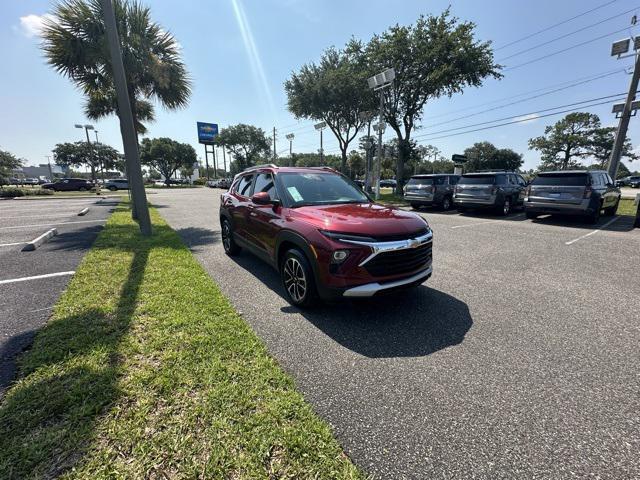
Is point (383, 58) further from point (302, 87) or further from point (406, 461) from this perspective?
point (406, 461)

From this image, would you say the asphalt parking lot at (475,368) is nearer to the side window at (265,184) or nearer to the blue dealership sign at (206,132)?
the side window at (265,184)

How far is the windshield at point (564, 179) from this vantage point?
365 inches

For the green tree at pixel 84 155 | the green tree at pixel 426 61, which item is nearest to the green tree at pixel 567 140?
the green tree at pixel 426 61

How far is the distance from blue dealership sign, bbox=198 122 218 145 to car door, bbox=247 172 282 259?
2274 inches

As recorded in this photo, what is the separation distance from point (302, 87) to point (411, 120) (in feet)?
35.1

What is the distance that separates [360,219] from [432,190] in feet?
38.9

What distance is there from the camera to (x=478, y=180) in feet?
39.4

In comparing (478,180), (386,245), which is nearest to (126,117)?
(386,245)

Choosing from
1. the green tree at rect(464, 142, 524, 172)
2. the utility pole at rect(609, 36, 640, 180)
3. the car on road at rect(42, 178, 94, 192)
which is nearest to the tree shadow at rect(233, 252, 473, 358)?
the utility pole at rect(609, 36, 640, 180)

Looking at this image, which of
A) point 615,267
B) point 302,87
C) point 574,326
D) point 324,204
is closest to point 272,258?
point 324,204

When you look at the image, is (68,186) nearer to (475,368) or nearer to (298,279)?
(298,279)

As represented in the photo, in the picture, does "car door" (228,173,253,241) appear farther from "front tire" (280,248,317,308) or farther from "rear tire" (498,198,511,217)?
"rear tire" (498,198,511,217)

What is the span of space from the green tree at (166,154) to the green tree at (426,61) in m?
50.4

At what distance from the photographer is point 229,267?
17.6 feet
